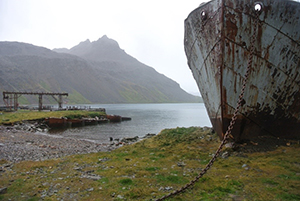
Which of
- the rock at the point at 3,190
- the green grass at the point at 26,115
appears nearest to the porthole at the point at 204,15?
the rock at the point at 3,190

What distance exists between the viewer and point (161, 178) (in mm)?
6855

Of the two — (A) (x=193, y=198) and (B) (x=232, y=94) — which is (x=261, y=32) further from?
(A) (x=193, y=198)

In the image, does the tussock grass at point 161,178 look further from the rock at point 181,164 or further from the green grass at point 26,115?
the green grass at point 26,115

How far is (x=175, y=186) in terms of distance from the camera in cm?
617

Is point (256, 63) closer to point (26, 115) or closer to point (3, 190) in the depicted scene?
point (3, 190)

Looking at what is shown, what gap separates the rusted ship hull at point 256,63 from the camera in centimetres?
866

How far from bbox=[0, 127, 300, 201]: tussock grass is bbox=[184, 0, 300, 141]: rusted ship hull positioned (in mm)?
1337

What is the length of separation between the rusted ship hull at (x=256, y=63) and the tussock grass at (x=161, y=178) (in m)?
1.34

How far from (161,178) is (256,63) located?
598cm

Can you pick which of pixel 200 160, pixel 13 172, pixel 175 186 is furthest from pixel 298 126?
pixel 13 172

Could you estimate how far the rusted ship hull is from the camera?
8664 millimetres

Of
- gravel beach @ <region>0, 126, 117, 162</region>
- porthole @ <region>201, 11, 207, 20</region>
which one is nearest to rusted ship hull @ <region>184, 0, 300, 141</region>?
porthole @ <region>201, 11, 207, 20</region>

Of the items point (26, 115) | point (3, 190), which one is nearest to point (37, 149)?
point (3, 190)

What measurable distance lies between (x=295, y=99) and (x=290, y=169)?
3.94 m
